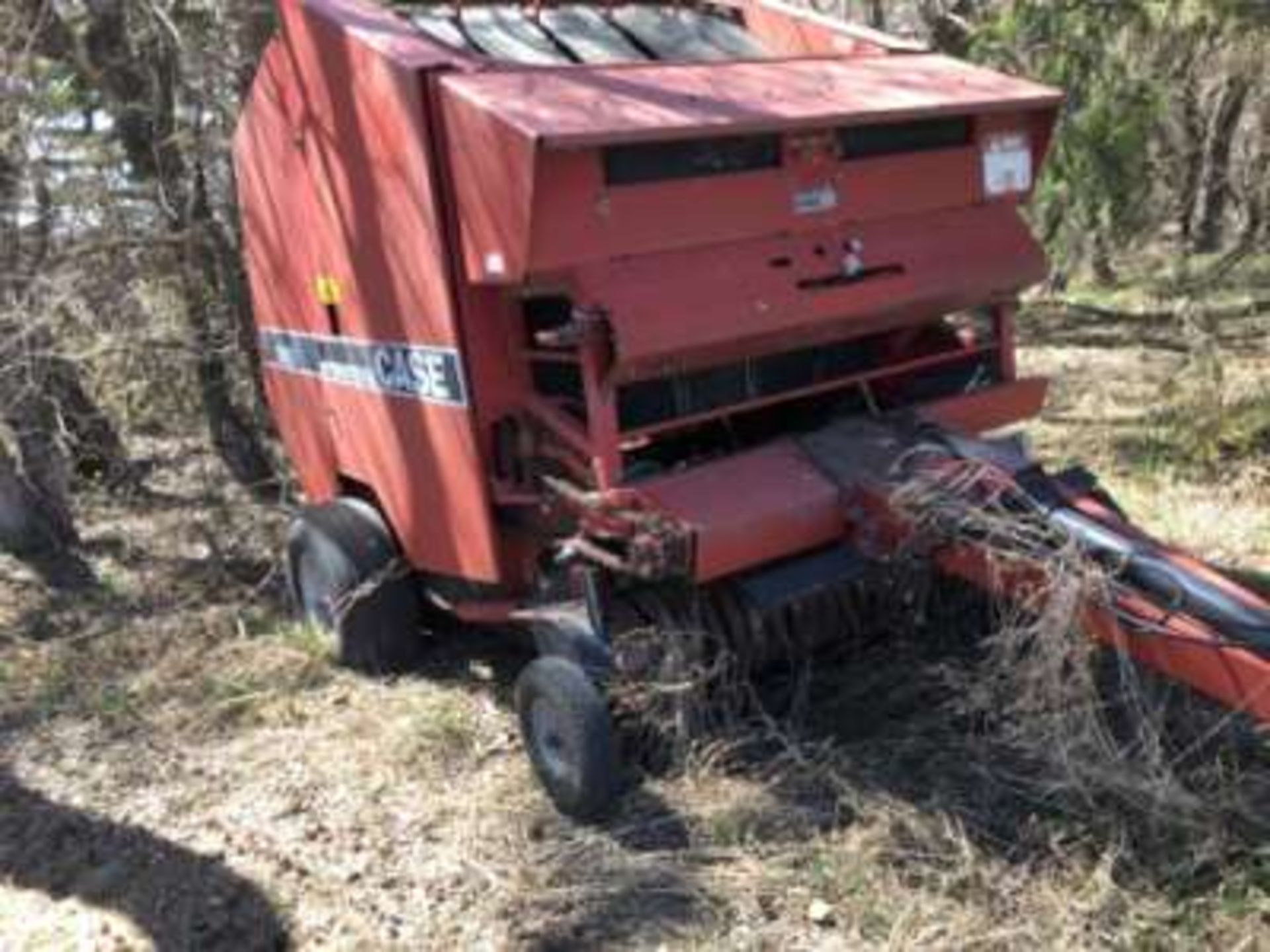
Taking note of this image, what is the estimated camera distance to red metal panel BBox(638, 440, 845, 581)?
12.6ft

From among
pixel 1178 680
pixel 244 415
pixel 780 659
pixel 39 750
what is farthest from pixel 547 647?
pixel 244 415

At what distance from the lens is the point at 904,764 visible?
3982mm

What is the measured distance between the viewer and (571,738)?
3867 mm

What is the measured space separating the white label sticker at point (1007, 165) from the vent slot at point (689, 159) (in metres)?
0.78

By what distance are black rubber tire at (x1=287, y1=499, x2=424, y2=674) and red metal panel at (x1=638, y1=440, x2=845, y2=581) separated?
133 centimetres

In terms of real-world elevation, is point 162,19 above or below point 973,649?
above

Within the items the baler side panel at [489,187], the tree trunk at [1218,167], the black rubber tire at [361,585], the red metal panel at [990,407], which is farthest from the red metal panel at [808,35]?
the tree trunk at [1218,167]

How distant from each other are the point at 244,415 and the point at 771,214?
3.92m

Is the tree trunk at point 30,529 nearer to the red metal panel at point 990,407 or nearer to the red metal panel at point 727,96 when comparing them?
the red metal panel at point 727,96

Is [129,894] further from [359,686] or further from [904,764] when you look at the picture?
[904,764]

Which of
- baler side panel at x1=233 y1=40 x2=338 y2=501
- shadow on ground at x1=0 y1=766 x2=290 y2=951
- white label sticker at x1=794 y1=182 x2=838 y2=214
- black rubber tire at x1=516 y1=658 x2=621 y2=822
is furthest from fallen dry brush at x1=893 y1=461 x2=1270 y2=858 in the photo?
baler side panel at x1=233 y1=40 x2=338 y2=501

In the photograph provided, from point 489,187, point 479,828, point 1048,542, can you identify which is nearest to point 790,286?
point 489,187

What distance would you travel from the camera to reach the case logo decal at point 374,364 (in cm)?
429

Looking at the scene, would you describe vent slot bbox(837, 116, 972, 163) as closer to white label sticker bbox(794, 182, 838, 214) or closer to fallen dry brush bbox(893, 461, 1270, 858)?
white label sticker bbox(794, 182, 838, 214)
